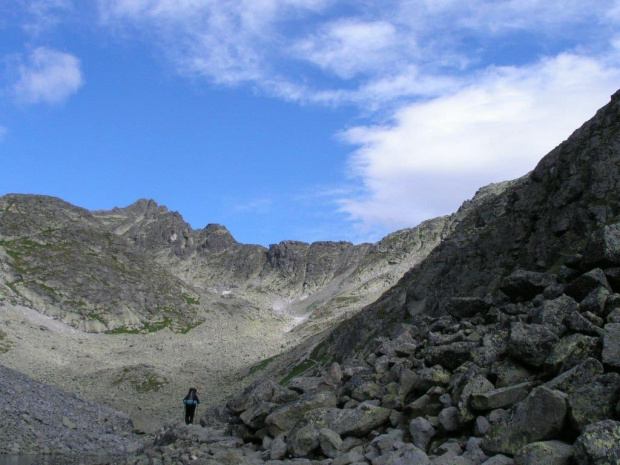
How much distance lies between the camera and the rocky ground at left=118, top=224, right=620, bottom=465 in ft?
36.8

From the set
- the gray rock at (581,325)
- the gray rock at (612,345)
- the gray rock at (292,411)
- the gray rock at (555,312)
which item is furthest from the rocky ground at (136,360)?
the gray rock at (612,345)

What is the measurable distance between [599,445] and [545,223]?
27258 mm

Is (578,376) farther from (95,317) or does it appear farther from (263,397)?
(95,317)

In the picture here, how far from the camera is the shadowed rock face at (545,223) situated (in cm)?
3062

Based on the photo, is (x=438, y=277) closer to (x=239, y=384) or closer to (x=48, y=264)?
(x=239, y=384)

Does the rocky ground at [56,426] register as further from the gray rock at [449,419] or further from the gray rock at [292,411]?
the gray rock at [449,419]

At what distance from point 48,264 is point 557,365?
13369 cm

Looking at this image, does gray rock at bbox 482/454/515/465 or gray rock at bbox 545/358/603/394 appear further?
gray rock at bbox 545/358/603/394

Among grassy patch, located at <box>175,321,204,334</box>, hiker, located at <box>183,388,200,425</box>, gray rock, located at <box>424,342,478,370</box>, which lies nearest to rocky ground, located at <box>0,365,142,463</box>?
hiker, located at <box>183,388,200,425</box>

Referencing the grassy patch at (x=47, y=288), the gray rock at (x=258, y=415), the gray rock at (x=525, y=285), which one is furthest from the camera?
the grassy patch at (x=47, y=288)

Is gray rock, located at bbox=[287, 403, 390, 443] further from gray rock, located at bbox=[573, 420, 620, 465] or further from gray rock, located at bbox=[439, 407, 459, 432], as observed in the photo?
gray rock, located at bbox=[573, 420, 620, 465]

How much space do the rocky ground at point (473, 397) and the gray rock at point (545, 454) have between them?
0.02 metres

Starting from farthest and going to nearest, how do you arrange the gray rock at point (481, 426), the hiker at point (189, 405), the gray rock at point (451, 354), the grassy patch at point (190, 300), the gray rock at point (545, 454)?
the grassy patch at point (190, 300) → the hiker at point (189, 405) → the gray rock at point (451, 354) → the gray rock at point (481, 426) → the gray rock at point (545, 454)

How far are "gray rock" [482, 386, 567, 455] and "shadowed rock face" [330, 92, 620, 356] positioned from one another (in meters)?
8.16
